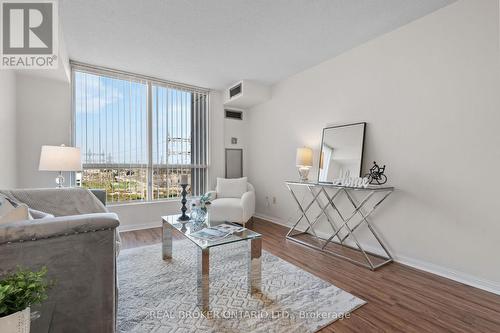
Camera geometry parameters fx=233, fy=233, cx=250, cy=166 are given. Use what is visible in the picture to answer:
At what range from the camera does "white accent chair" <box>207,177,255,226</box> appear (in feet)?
11.8

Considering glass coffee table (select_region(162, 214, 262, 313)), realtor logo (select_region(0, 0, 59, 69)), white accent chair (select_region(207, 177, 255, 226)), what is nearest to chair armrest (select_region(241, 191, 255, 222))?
white accent chair (select_region(207, 177, 255, 226))

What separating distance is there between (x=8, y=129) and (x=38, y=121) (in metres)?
0.49

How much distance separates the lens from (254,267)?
1.89 meters

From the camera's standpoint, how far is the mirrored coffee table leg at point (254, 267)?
1.87 m

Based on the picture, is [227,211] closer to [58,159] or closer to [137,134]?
[137,134]

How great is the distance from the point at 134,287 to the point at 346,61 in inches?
135

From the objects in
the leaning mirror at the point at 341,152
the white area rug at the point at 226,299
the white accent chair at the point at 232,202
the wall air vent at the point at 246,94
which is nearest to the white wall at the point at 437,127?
the leaning mirror at the point at 341,152

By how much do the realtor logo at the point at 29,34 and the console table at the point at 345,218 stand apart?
324 cm

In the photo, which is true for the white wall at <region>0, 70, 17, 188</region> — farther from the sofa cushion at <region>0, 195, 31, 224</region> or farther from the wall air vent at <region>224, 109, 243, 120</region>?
the wall air vent at <region>224, 109, 243, 120</region>

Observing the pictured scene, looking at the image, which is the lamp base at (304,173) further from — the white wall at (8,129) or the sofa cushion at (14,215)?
the white wall at (8,129)

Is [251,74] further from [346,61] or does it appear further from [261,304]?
[261,304]

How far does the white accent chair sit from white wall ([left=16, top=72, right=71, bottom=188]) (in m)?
2.29

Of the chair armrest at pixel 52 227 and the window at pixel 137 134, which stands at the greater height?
the window at pixel 137 134

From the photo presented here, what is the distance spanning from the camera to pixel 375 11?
2.24m
